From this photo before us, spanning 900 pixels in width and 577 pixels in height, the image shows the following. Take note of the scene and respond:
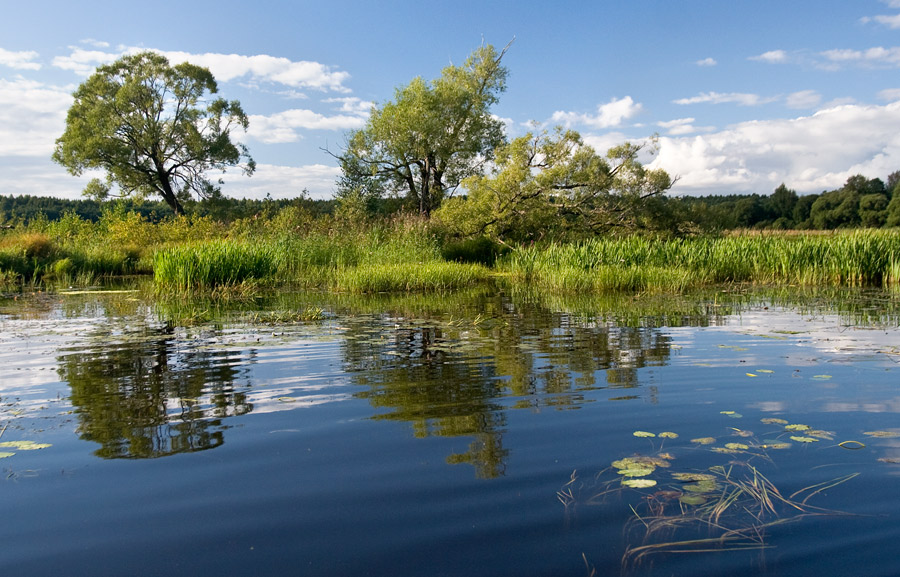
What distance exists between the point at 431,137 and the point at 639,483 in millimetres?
31439

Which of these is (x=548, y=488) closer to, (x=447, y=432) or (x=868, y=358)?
(x=447, y=432)

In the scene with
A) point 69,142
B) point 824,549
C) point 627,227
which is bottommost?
point 824,549

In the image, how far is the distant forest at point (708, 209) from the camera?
26903 millimetres

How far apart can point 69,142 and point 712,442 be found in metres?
40.7

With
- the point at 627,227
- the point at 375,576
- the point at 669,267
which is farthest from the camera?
the point at 627,227

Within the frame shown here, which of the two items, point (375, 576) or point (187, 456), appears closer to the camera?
point (375, 576)

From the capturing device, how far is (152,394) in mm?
4625

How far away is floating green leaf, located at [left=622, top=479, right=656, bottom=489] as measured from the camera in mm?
2766

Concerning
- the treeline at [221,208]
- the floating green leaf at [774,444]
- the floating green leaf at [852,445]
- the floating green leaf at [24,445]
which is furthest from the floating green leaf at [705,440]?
the treeline at [221,208]

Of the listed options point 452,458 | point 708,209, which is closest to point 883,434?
point 452,458

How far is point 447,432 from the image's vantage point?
11.8 ft

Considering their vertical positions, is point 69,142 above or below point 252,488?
above

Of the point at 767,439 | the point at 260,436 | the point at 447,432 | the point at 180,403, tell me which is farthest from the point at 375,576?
the point at 180,403

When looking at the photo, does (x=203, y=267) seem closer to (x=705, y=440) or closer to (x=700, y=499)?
(x=705, y=440)
